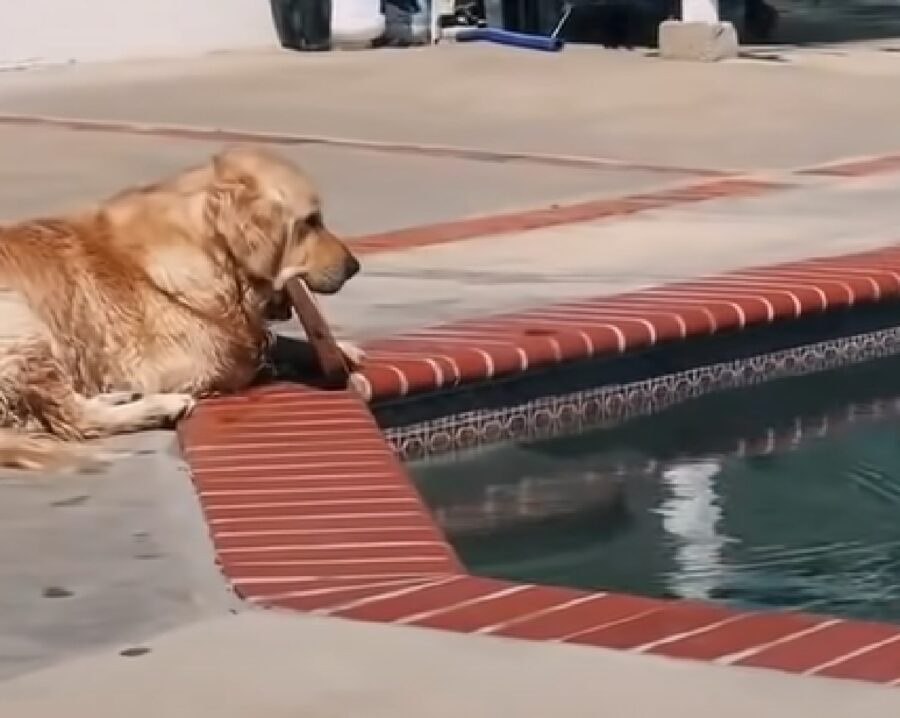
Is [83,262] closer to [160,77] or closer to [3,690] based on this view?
[3,690]

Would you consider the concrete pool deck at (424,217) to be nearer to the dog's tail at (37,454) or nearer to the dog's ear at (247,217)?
the dog's tail at (37,454)

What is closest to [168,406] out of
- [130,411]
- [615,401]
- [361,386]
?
[130,411]

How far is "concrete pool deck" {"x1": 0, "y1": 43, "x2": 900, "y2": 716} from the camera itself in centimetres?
377

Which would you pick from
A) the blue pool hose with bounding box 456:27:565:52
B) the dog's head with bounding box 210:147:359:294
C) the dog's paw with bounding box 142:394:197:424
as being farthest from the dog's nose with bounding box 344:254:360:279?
the blue pool hose with bounding box 456:27:565:52

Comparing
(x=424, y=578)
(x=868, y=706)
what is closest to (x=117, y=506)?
(x=424, y=578)

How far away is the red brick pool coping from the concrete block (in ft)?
33.5

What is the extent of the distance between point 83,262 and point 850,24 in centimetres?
1781

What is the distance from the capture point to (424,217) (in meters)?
9.57

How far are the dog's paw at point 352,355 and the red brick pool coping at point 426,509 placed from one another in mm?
38

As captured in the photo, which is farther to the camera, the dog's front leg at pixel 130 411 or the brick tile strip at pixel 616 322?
the brick tile strip at pixel 616 322

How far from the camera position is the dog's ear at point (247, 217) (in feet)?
18.4

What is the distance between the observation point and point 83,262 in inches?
221

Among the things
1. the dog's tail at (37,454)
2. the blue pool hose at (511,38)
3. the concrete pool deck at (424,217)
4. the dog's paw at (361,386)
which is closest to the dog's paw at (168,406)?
Answer: the concrete pool deck at (424,217)

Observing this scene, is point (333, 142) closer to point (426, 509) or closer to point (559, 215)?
point (559, 215)
